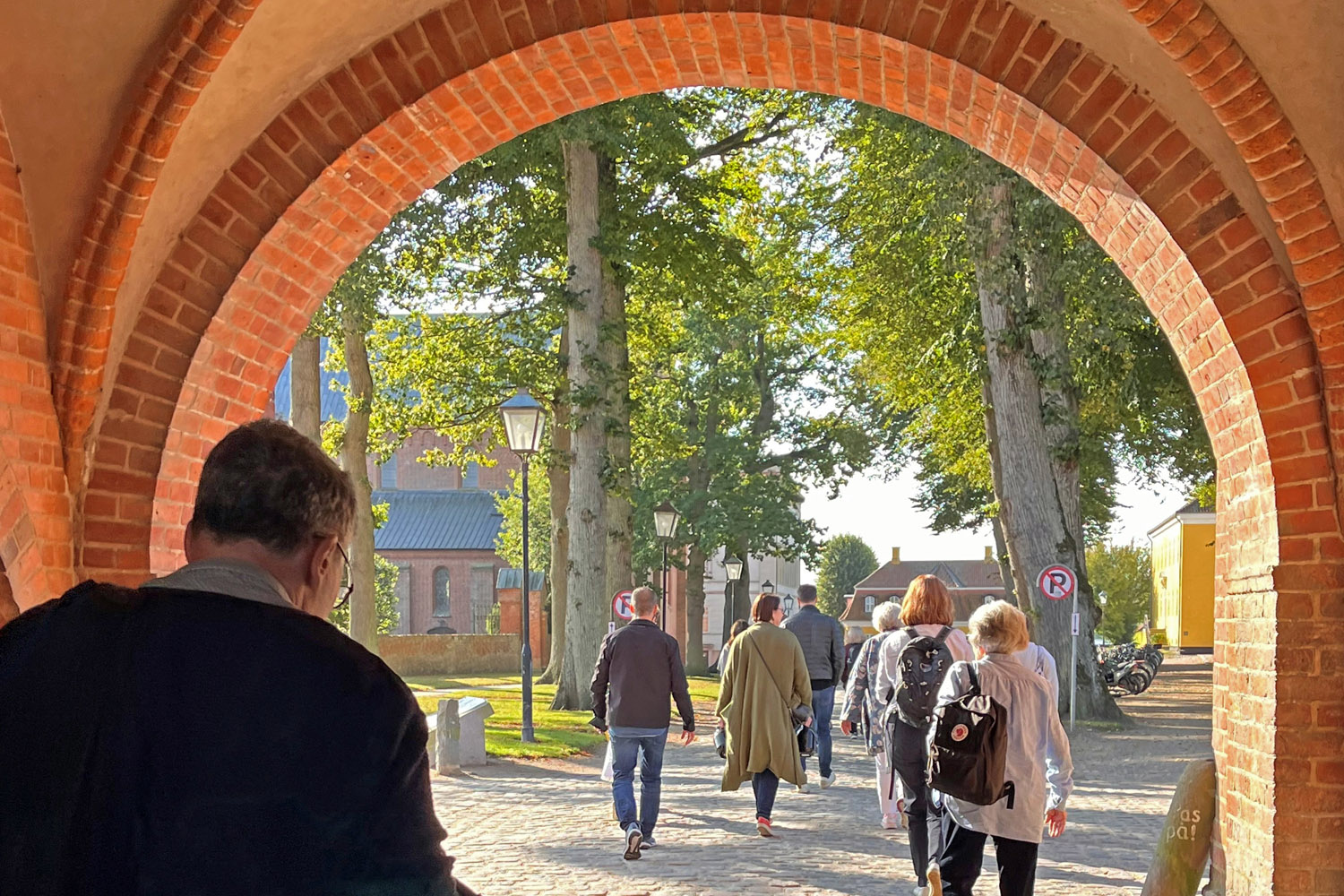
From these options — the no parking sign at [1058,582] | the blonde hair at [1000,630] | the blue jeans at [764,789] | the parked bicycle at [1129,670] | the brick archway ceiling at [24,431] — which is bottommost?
the parked bicycle at [1129,670]

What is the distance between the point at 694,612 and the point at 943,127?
38594 mm

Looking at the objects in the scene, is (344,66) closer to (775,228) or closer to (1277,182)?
(1277,182)

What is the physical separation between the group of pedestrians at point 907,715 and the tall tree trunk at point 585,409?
6.66 meters

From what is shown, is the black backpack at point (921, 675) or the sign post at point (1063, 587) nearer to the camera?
the black backpack at point (921, 675)

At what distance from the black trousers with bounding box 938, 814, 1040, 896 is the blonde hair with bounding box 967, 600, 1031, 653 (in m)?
0.71

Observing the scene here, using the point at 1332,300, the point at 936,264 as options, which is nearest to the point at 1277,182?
the point at 1332,300

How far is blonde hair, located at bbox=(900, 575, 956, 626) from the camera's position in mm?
8016

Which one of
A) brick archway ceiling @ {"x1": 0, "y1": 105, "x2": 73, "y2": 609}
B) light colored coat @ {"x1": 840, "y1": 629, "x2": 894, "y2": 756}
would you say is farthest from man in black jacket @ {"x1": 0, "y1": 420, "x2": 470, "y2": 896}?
light colored coat @ {"x1": 840, "y1": 629, "x2": 894, "y2": 756}

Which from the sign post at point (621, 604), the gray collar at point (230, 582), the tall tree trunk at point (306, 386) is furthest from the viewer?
the sign post at point (621, 604)

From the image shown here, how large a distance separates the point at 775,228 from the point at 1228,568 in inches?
854

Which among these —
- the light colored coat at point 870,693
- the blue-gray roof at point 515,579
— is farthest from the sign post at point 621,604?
the blue-gray roof at point 515,579

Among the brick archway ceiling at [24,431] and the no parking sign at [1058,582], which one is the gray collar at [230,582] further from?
the no parking sign at [1058,582]

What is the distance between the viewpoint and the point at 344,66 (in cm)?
609

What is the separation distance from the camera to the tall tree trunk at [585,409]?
66.8 ft
